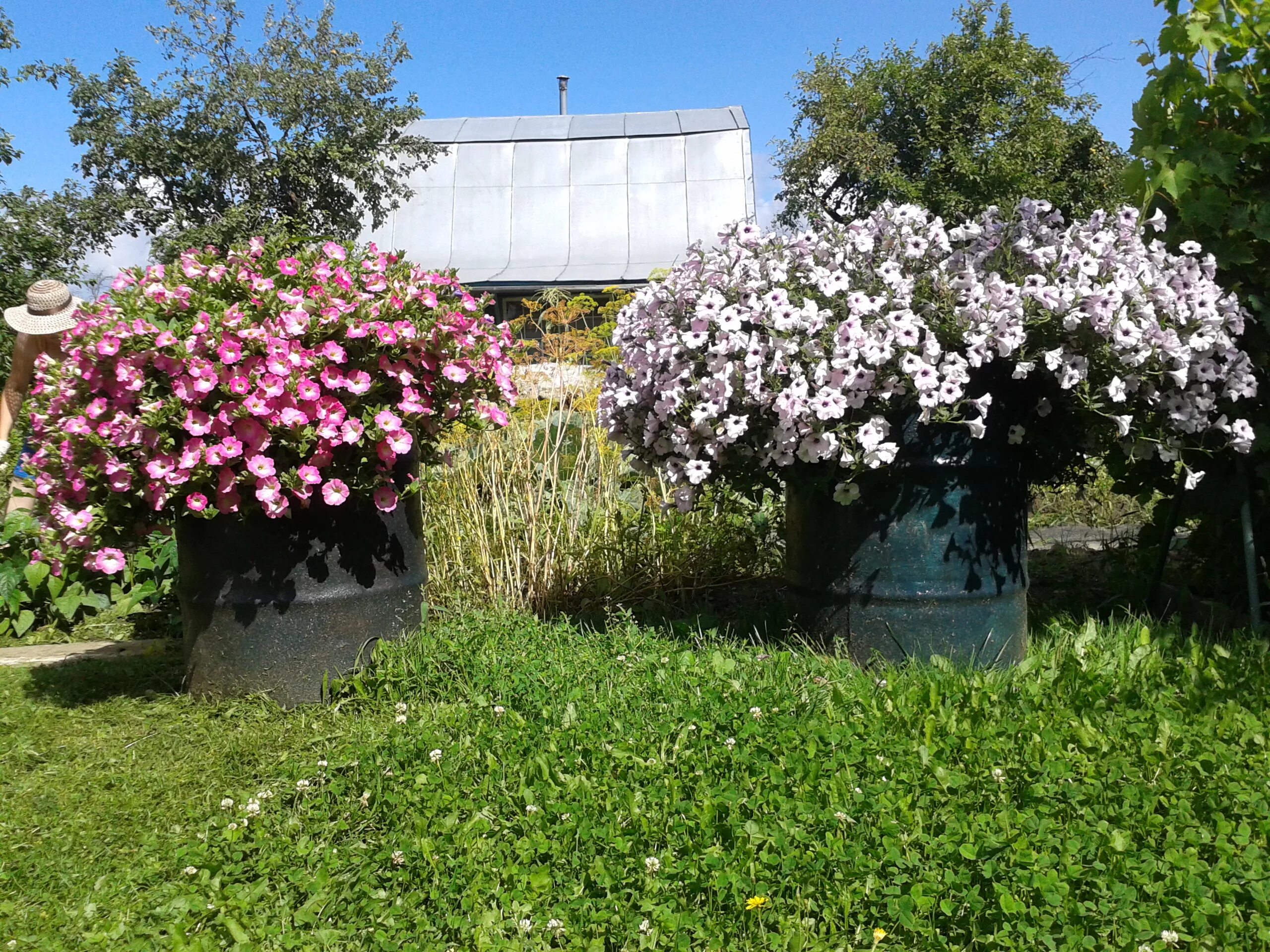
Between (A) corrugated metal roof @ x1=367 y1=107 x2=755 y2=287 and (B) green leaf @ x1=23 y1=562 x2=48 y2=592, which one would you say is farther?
(A) corrugated metal roof @ x1=367 y1=107 x2=755 y2=287

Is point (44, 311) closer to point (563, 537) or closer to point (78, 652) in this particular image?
point (78, 652)

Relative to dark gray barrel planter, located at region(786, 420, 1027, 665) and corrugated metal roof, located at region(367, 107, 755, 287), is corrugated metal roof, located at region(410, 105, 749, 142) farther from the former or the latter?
dark gray barrel planter, located at region(786, 420, 1027, 665)

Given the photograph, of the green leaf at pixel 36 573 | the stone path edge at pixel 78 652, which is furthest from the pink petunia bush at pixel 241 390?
the green leaf at pixel 36 573

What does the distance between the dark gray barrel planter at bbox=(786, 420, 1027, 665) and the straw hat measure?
406cm

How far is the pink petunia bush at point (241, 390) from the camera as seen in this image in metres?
2.85

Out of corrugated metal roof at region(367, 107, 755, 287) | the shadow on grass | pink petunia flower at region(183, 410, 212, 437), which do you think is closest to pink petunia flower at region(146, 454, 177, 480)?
pink petunia flower at region(183, 410, 212, 437)

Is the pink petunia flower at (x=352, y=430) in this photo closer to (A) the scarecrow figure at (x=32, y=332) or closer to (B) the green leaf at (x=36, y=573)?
(B) the green leaf at (x=36, y=573)

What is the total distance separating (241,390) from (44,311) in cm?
320

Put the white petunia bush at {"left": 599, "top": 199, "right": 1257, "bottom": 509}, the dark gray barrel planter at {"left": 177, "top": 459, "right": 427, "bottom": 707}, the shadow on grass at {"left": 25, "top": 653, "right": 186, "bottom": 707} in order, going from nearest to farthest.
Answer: the white petunia bush at {"left": 599, "top": 199, "right": 1257, "bottom": 509}, the dark gray barrel planter at {"left": 177, "top": 459, "right": 427, "bottom": 707}, the shadow on grass at {"left": 25, "top": 653, "right": 186, "bottom": 707}

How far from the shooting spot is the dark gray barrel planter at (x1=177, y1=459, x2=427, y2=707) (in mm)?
3029

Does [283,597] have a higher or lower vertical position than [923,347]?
lower

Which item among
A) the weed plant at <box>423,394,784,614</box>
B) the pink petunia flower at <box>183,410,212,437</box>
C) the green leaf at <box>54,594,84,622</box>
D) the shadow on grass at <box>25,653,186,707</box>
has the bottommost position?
the shadow on grass at <box>25,653,186,707</box>

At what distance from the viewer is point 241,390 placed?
2.79 m

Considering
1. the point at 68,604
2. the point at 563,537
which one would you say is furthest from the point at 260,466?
the point at 68,604
